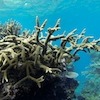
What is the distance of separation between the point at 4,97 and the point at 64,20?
4977 centimetres

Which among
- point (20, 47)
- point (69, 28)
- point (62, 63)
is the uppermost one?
point (69, 28)

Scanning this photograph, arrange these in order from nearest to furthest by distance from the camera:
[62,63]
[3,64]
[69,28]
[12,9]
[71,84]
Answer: [3,64] → [62,63] → [71,84] → [12,9] → [69,28]

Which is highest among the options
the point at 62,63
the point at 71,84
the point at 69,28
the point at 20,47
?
the point at 69,28

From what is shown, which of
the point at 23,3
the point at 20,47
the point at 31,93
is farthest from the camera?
the point at 23,3

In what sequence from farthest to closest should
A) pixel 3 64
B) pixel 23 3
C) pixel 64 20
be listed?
pixel 64 20 → pixel 23 3 → pixel 3 64

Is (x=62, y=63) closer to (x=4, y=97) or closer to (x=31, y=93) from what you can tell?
(x=31, y=93)

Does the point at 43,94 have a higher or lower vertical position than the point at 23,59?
lower

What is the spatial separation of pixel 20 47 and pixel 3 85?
797 millimetres

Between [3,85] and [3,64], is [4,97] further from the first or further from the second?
[3,64]

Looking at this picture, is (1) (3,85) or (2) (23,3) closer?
(1) (3,85)

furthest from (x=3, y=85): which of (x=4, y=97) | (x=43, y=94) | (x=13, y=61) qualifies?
(x=43, y=94)

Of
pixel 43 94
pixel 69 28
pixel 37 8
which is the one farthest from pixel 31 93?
pixel 69 28

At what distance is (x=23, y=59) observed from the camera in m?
4.33

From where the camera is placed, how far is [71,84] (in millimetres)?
6824
